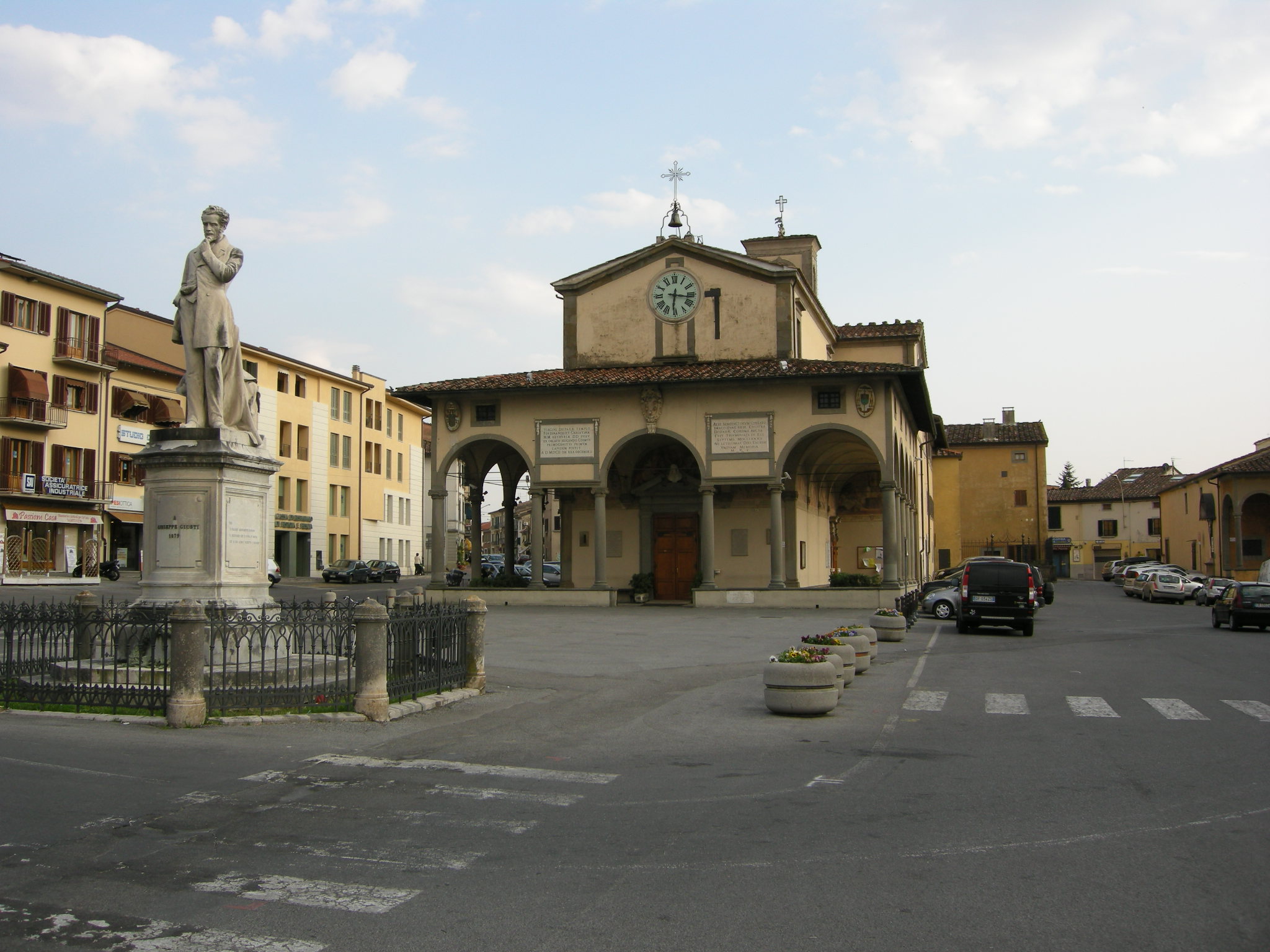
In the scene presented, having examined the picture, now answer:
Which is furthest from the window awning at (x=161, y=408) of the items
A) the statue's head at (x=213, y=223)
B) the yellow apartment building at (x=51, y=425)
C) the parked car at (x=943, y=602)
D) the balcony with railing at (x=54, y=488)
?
the statue's head at (x=213, y=223)

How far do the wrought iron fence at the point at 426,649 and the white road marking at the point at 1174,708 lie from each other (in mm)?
8246

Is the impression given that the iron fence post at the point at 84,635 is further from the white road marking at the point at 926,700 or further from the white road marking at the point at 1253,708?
the white road marking at the point at 1253,708

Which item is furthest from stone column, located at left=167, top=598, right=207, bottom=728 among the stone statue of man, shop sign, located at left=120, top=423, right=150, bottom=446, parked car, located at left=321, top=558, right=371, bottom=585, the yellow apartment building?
parked car, located at left=321, top=558, right=371, bottom=585

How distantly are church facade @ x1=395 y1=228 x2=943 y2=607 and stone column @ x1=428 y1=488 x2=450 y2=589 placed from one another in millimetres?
99

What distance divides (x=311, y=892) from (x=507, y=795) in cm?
255

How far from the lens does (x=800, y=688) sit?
12148mm

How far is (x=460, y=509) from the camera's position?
95.3 m

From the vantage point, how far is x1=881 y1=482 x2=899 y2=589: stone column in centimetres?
3136

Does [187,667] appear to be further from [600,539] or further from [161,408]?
[161,408]

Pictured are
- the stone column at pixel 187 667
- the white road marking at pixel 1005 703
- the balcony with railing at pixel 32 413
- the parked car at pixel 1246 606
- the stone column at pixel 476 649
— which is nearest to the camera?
the stone column at pixel 187 667

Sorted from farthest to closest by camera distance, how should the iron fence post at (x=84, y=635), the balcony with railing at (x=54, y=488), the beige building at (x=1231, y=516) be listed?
the beige building at (x=1231, y=516) → the balcony with railing at (x=54, y=488) → the iron fence post at (x=84, y=635)

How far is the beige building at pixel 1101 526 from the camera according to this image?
8912 centimetres

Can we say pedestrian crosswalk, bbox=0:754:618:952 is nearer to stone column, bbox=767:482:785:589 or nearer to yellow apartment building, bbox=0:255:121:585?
stone column, bbox=767:482:785:589

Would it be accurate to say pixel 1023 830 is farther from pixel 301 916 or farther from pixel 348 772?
pixel 348 772
